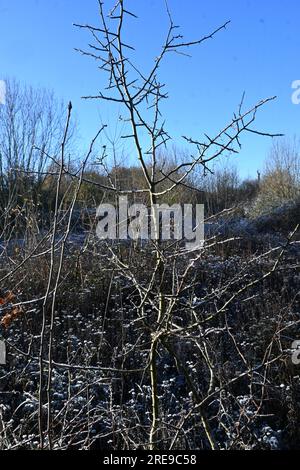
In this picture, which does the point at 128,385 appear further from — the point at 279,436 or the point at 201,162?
the point at 201,162

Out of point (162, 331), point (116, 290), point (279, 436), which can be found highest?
point (162, 331)

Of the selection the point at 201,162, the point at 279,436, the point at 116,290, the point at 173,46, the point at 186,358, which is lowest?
the point at 279,436

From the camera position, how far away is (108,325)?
5379 millimetres

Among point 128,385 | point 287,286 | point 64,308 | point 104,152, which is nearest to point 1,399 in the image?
point 128,385

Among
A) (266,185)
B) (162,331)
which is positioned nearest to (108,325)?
(162,331)

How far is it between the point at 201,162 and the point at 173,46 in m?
0.49

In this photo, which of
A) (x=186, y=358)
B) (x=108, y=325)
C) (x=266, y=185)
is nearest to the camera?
(x=186, y=358)

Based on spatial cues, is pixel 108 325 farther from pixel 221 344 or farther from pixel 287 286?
pixel 287 286

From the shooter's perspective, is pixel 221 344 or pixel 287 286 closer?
pixel 221 344

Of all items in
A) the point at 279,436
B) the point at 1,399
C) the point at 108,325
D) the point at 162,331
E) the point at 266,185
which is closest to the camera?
the point at 162,331

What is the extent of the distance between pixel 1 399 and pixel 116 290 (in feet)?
7.91

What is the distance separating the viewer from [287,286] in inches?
258
